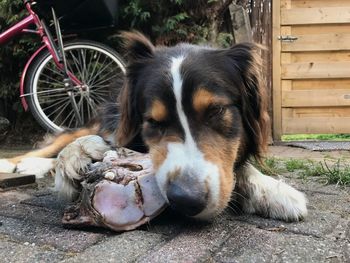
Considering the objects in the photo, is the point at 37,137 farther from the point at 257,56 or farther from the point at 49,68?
the point at 257,56

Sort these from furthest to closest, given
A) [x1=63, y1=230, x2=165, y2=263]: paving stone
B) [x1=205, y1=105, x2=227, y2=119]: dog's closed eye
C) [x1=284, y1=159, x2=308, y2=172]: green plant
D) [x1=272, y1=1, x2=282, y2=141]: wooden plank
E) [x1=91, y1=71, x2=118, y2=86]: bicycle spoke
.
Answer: [x1=272, y1=1, x2=282, y2=141]: wooden plank
[x1=91, y1=71, x2=118, y2=86]: bicycle spoke
[x1=284, y1=159, x2=308, y2=172]: green plant
[x1=205, y1=105, x2=227, y2=119]: dog's closed eye
[x1=63, y1=230, x2=165, y2=263]: paving stone

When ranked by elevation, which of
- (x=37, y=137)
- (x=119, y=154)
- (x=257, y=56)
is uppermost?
(x=257, y=56)

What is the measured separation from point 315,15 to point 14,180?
5.50m

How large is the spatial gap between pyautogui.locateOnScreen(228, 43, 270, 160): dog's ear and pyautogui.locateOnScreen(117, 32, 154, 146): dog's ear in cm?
49

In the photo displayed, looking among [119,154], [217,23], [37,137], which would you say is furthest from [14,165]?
[217,23]

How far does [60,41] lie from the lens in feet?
15.9

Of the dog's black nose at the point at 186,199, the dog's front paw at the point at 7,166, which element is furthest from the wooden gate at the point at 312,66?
the dog's black nose at the point at 186,199

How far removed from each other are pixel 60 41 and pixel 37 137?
5.81ft

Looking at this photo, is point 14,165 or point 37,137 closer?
point 14,165

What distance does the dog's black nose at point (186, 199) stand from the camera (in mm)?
1807

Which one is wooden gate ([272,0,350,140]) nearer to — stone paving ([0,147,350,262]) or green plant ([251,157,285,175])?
green plant ([251,157,285,175])

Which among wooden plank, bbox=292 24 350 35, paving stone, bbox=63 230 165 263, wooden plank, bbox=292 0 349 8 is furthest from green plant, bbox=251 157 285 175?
wooden plank, bbox=292 0 349 8

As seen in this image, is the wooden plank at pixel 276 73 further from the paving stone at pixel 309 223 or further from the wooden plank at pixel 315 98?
the paving stone at pixel 309 223

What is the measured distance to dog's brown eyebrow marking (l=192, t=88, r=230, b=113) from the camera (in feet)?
6.91
